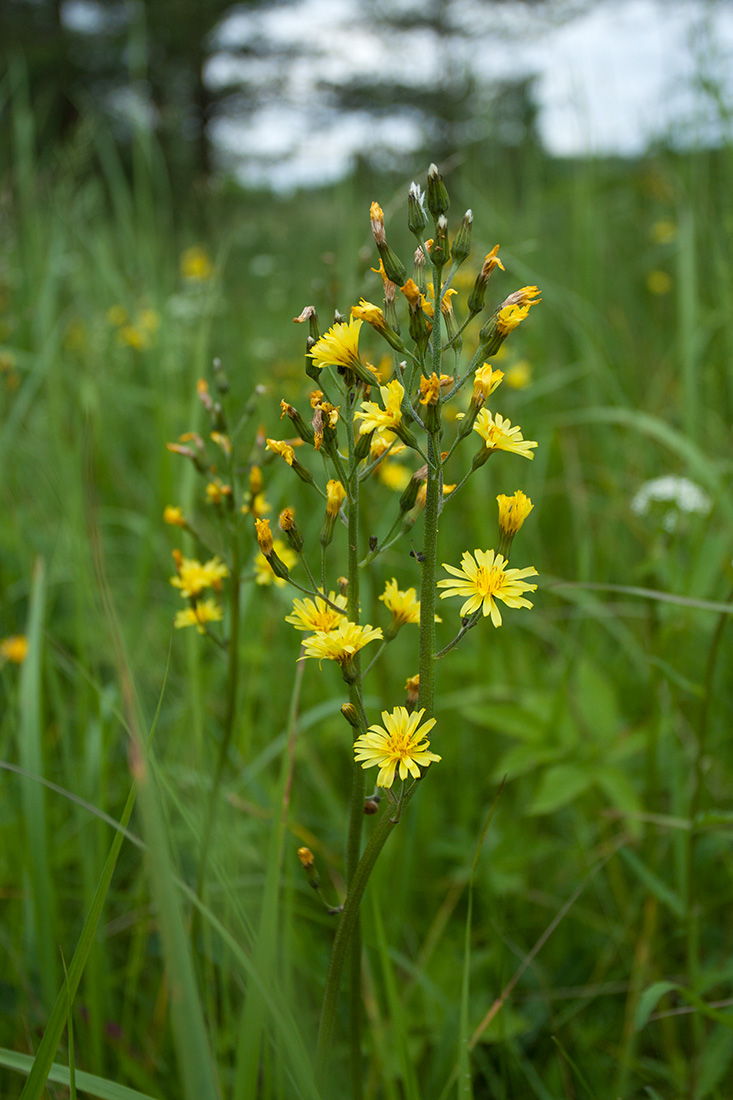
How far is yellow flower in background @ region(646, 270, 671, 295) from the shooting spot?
5250 mm

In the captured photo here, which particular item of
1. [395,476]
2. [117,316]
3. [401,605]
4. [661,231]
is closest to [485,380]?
[401,605]

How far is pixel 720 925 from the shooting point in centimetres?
185

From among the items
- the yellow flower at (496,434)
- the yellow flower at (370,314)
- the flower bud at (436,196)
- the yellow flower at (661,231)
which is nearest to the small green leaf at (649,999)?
the yellow flower at (496,434)

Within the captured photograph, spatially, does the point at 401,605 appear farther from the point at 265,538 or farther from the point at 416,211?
the point at 416,211

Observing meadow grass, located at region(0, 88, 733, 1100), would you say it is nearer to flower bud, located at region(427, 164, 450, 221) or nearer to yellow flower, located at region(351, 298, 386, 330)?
yellow flower, located at region(351, 298, 386, 330)

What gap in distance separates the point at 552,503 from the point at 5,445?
228cm

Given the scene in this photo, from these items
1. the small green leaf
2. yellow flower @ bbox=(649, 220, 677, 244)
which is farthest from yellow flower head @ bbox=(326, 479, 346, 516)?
yellow flower @ bbox=(649, 220, 677, 244)

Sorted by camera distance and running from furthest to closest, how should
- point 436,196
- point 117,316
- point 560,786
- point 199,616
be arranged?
point 117,316
point 560,786
point 199,616
point 436,196

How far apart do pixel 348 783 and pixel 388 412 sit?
1.56 metres

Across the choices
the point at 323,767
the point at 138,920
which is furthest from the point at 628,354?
the point at 138,920

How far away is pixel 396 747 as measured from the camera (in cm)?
87

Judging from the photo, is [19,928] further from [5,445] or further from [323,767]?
[5,445]

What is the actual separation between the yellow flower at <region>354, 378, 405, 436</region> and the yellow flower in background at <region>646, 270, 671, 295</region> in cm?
484

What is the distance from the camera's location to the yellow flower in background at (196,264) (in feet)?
15.4
